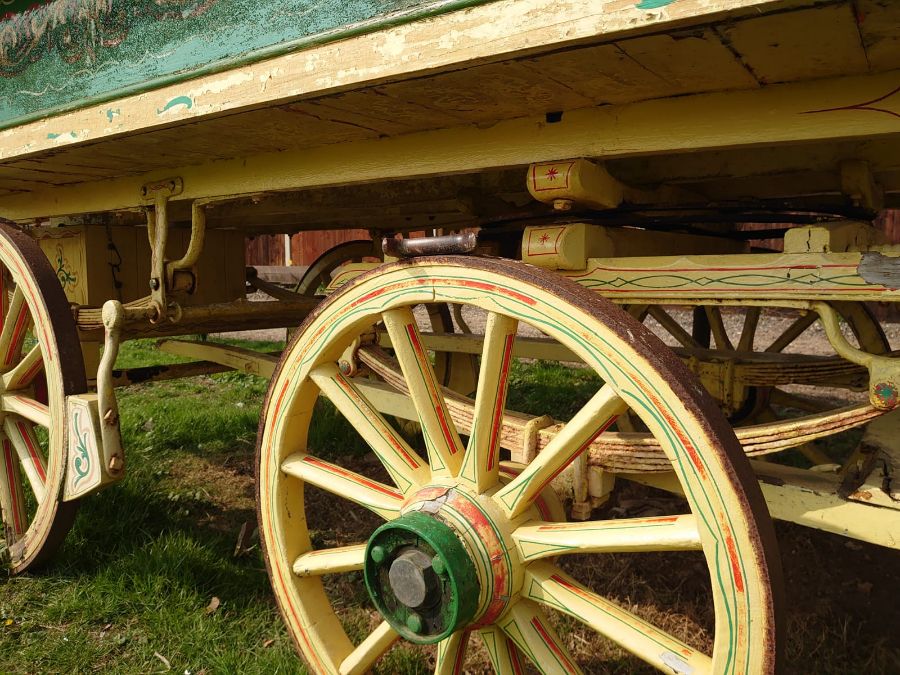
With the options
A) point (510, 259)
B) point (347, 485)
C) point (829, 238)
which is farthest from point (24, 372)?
point (829, 238)

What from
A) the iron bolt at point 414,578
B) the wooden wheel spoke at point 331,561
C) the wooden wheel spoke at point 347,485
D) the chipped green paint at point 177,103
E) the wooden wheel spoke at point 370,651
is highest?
the chipped green paint at point 177,103

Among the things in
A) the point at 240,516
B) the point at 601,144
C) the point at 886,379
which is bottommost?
the point at 240,516

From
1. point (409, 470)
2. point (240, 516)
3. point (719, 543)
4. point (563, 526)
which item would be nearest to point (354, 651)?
point (409, 470)

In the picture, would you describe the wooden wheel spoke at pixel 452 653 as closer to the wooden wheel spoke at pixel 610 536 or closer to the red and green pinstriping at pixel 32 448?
the wooden wheel spoke at pixel 610 536

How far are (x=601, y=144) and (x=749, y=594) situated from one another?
34.2 inches

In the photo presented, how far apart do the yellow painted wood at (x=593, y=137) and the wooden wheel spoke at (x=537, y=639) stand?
911 mm

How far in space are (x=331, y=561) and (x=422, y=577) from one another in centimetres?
33

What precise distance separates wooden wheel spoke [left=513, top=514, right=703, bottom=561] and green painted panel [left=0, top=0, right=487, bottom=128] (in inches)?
34.8

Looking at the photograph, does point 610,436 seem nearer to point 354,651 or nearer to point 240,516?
point 354,651

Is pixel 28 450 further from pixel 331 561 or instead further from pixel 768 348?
pixel 768 348

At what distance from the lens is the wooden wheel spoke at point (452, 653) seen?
4.70 ft

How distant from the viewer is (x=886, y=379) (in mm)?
1267

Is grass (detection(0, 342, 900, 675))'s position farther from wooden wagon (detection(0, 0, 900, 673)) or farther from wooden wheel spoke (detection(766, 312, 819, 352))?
wooden wheel spoke (detection(766, 312, 819, 352))

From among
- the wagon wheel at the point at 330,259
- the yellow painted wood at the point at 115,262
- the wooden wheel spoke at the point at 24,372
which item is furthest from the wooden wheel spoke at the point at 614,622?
the wagon wheel at the point at 330,259
